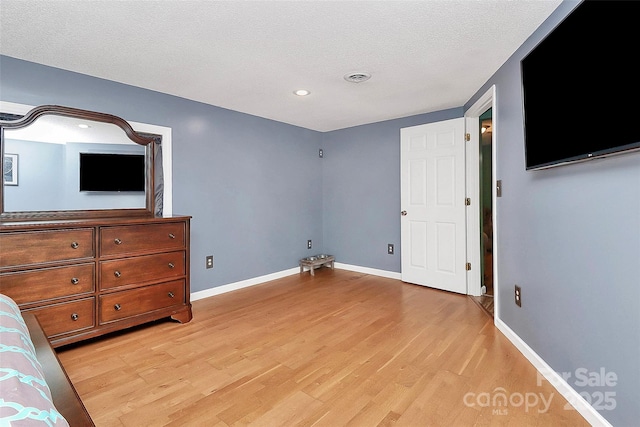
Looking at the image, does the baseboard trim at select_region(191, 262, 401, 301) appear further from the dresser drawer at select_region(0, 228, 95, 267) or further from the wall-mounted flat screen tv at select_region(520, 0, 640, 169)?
the wall-mounted flat screen tv at select_region(520, 0, 640, 169)

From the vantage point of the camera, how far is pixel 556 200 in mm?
1838

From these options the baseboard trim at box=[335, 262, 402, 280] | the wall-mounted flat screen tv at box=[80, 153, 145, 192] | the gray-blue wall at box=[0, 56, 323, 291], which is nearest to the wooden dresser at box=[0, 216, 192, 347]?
the wall-mounted flat screen tv at box=[80, 153, 145, 192]

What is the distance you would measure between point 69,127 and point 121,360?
1.88 m

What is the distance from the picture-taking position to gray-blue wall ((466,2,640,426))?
1.33 m

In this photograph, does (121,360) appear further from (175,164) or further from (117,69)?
(117,69)


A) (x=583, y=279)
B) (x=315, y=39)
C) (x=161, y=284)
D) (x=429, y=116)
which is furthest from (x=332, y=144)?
(x=583, y=279)

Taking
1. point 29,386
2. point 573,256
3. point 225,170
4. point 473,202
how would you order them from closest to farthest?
1. point 29,386
2. point 573,256
3. point 473,202
4. point 225,170

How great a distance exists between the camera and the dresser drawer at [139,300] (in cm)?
242

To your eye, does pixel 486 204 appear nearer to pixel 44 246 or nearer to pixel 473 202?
pixel 473 202

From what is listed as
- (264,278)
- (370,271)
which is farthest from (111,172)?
(370,271)

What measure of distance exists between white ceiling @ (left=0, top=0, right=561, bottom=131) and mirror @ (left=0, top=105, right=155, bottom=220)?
45 cm

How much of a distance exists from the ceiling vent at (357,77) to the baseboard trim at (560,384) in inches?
91.6

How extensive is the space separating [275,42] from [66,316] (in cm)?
238

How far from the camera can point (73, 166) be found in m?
2.62
